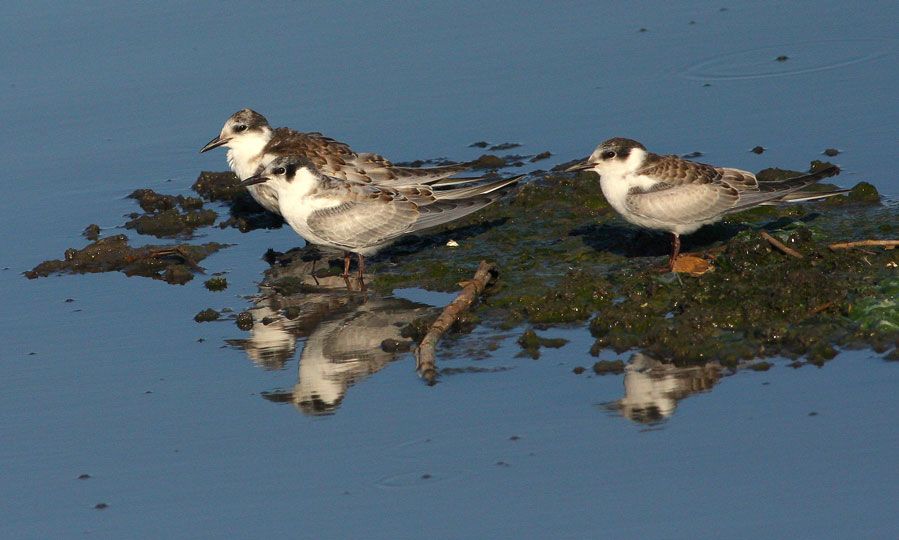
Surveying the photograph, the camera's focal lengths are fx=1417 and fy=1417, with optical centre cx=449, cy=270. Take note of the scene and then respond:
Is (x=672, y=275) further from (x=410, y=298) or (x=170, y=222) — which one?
(x=170, y=222)

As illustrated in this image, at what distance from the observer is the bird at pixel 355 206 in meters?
10.3

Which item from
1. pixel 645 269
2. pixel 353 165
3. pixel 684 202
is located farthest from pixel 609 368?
pixel 353 165

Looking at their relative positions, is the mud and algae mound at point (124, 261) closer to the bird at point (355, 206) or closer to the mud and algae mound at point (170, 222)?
the mud and algae mound at point (170, 222)

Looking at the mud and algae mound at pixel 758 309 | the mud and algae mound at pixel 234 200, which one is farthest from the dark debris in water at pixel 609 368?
the mud and algae mound at pixel 234 200

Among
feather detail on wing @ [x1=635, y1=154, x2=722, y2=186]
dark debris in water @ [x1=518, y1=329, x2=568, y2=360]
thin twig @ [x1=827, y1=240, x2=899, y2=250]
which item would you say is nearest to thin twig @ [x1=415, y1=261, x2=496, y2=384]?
dark debris in water @ [x1=518, y1=329, x2=568, y2=360]

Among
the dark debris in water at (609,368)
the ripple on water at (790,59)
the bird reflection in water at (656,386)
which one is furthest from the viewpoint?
the ripple on water at (790,59)

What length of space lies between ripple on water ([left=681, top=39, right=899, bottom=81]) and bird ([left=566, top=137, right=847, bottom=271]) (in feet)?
12.1

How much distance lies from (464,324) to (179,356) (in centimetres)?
182

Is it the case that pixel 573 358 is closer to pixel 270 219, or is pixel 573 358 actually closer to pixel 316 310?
pixel 316 310

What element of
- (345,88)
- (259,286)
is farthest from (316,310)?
(345,88)

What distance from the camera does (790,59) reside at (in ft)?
44.4

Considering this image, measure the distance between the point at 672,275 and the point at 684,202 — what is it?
0.76 m

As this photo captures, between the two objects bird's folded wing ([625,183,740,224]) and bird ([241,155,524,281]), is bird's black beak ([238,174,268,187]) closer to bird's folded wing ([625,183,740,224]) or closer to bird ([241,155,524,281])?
bird ([241,155,524,281])

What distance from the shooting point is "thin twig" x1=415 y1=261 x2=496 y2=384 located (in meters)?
8.20
